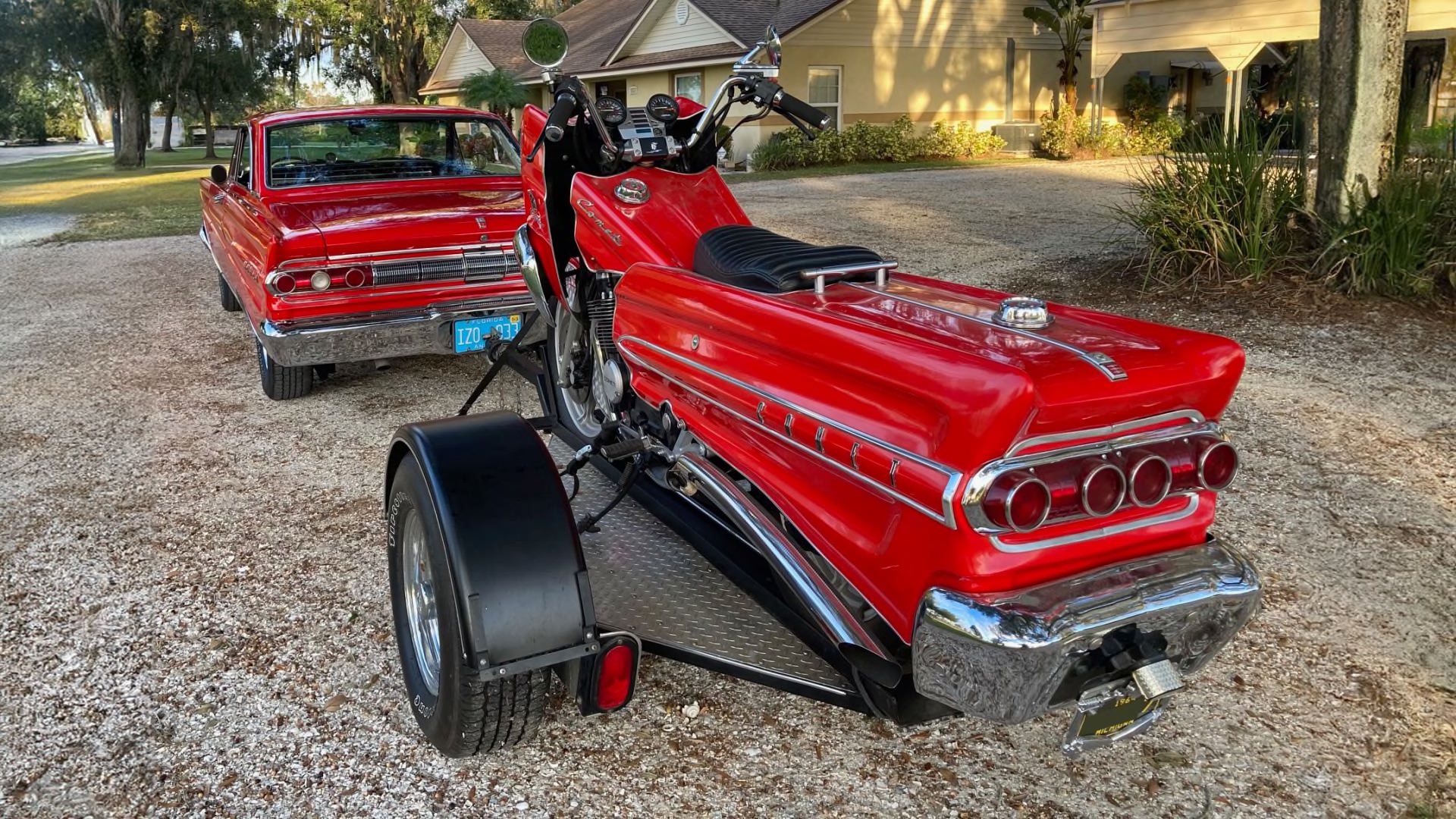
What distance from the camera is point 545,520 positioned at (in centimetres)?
268

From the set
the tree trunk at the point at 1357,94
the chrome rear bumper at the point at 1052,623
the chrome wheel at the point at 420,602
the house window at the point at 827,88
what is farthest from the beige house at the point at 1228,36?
the chrome wheel at the point at 420,602

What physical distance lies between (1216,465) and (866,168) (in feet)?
65.9

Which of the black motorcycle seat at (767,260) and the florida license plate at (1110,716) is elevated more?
the black motorcycle seat at (767,260)

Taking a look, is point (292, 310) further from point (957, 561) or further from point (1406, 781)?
point (1406, 781)

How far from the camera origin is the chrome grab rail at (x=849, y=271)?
2.92m

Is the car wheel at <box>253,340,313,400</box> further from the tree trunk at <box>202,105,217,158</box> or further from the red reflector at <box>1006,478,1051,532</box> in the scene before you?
the tree trunk at <box>202,105,217,158</box>

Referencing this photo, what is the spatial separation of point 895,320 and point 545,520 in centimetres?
101

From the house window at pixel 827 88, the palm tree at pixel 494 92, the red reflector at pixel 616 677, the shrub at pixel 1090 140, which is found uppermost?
the palm tree at pixel 494 92

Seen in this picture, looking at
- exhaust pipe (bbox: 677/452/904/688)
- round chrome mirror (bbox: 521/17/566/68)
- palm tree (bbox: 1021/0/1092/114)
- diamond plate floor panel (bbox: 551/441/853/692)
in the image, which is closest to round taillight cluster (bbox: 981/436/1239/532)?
exhaust pipe (bbox: 677/452/904/688)

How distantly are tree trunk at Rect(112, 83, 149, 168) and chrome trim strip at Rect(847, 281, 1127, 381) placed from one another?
3551cm

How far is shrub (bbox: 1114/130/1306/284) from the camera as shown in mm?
7945

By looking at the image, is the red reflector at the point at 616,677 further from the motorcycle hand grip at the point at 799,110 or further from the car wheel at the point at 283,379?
the car wheel at the point at 283,379

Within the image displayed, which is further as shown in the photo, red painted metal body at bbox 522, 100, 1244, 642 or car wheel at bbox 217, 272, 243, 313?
car wheel at bbox 217, 272, 243, 313

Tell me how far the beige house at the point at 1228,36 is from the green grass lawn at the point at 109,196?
56.0 feet
